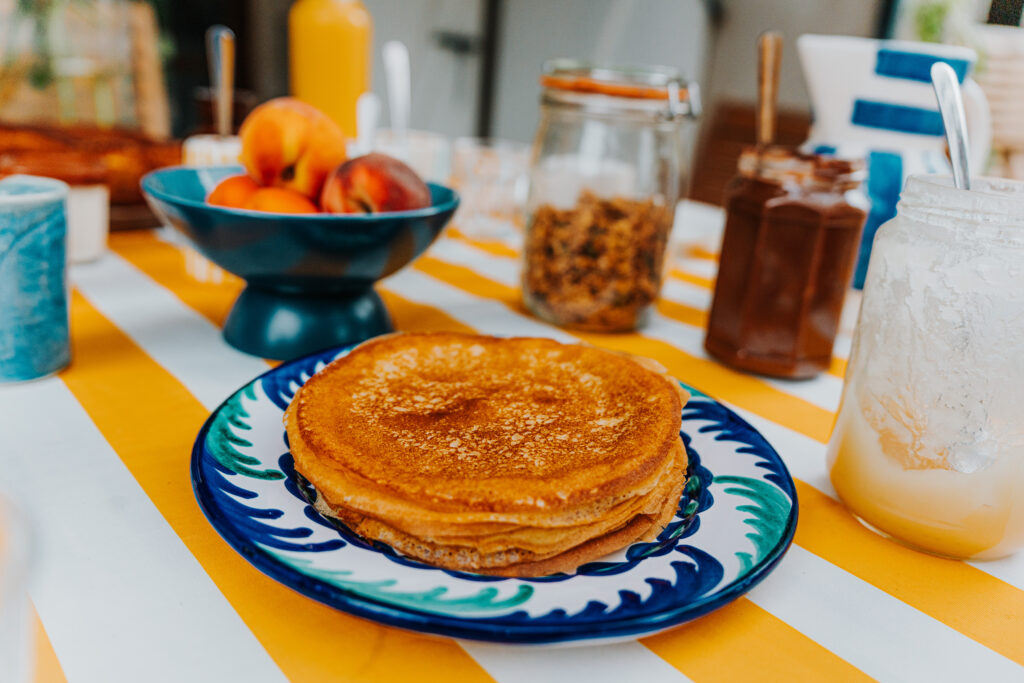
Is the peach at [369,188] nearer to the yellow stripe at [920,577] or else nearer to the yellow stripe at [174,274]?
the yellow stripe at [174,274]

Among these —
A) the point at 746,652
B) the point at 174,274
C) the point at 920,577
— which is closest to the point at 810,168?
the point at 920,577

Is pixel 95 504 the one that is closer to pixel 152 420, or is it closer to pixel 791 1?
pixel 152 420

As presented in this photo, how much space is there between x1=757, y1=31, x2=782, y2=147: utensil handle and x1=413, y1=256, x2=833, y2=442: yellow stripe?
0.95ft

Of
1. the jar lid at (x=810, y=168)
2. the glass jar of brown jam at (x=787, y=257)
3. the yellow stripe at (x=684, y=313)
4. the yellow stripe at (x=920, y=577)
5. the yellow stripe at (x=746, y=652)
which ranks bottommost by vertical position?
the yellow stripe at (x=920, y=577)

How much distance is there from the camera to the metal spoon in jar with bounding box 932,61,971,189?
1.80 ft

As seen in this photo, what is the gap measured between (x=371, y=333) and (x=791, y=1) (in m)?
3.91

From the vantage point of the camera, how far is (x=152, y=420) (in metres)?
0.67

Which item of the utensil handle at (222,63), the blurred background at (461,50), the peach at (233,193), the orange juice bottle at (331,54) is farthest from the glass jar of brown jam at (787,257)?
the orange juice bottle at (331,54)

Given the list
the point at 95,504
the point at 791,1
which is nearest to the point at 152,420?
the point at 95,504

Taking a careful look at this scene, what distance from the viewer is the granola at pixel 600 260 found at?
955 millimetres

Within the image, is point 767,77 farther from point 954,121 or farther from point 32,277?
point 32,277

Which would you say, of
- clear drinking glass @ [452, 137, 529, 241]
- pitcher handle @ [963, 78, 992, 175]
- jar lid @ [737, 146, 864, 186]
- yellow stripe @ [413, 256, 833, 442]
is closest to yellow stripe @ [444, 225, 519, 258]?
clear drinking glass @ [452, 137, 529, 241]

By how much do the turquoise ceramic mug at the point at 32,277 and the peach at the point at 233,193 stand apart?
17 cm

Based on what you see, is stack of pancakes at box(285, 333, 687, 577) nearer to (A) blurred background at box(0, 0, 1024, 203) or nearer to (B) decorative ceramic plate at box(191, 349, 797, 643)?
(B) decorative ceramic plate at box(191, 349, 797, 643)
